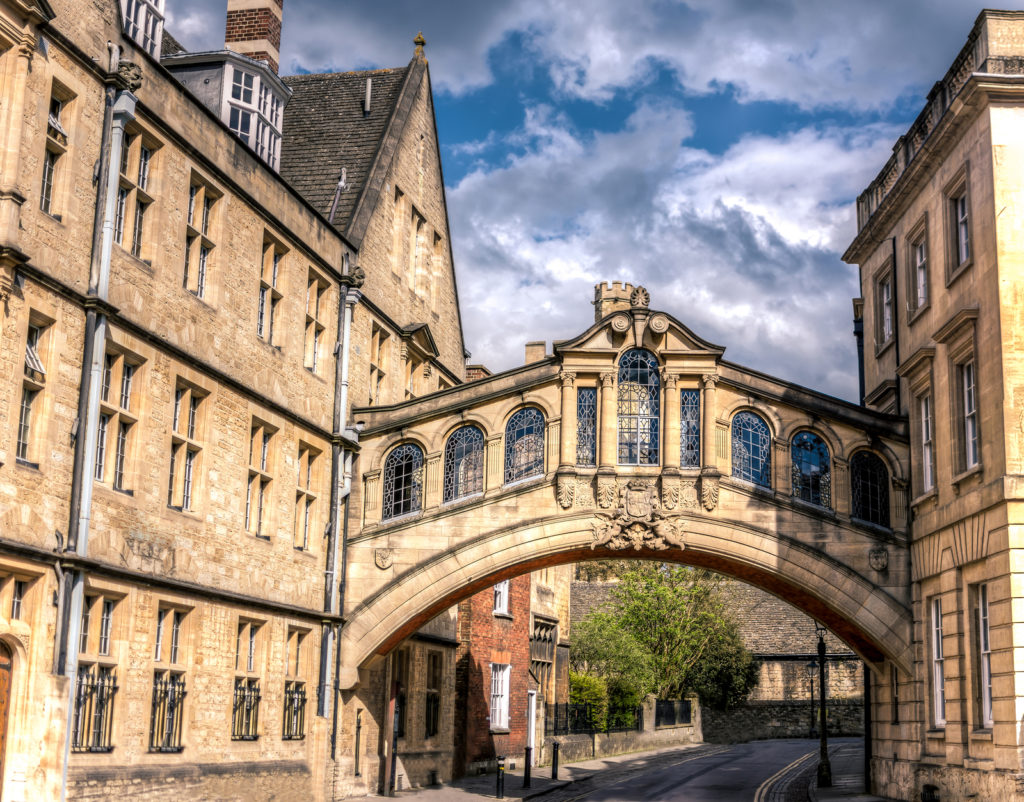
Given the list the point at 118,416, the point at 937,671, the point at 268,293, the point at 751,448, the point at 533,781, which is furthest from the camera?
the point at 533,781

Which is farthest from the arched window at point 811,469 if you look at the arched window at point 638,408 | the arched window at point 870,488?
the arched window at point 638,408

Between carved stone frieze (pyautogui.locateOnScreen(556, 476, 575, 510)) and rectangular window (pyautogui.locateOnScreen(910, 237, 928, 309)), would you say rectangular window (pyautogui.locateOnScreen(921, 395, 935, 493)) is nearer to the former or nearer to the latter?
rectangular window (pyautogui.locateOnScreen(910, 237, 928, 309))

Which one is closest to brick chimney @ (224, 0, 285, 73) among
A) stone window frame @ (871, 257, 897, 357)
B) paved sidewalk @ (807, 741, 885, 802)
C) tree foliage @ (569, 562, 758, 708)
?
stone window frame @ (871, 257, 897, 357)

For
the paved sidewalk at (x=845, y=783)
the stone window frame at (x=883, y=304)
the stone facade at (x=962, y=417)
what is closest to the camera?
the stone facade at (x=962, y=417)

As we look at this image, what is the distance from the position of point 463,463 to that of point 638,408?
3582mm

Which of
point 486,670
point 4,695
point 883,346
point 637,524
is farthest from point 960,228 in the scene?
point 486,670

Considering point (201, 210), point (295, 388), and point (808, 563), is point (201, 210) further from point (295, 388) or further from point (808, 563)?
point (808, 563)

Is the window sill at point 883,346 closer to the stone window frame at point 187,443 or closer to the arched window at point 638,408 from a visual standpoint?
the arched window at point 638,408

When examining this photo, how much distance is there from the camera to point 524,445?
24.0 m

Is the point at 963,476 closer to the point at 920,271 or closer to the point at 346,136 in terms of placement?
the point at 920,271

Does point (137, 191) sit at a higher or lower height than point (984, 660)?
higher

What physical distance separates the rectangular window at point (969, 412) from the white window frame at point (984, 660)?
202 cm

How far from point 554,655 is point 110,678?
91.1 feet

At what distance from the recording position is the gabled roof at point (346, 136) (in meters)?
25.5
